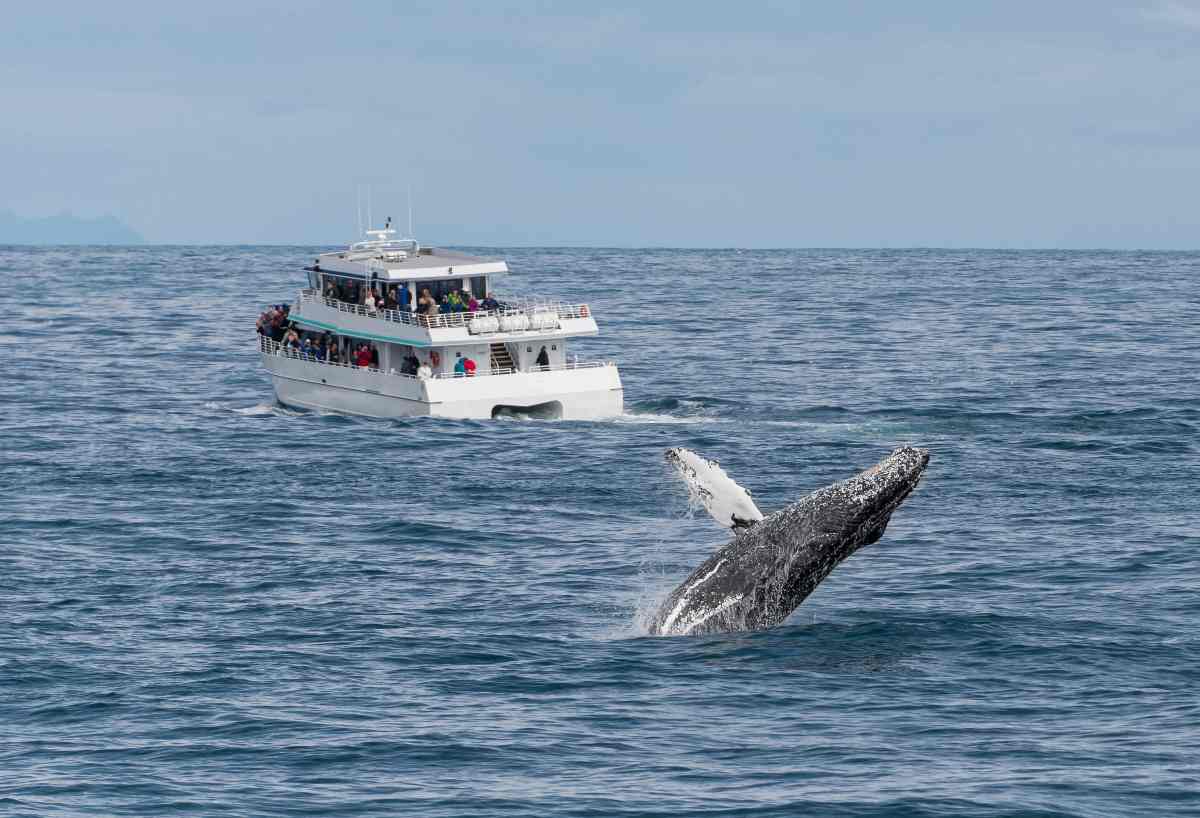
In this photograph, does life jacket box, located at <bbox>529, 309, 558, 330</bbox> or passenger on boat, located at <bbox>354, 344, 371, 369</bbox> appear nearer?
life jacket box, located at <bbox>529, 309, 558, 330</bbox>

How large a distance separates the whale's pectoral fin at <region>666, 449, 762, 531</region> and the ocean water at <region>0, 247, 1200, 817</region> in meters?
2.58

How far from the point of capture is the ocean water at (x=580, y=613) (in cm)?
2333

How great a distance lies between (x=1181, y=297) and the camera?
12662cm

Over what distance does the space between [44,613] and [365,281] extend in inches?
1123

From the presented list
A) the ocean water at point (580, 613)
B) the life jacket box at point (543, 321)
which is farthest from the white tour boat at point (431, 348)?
the ocean water at point (580, 613)

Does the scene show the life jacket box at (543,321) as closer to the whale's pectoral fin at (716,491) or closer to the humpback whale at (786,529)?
the humpback whale at (786,529)

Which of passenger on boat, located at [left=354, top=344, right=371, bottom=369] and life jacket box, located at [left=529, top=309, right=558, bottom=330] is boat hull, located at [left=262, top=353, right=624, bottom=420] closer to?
passenger on boat, located at [left=354, top=344, right=371, bottom=369]

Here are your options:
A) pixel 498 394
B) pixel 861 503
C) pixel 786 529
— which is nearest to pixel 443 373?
pixel 498 394

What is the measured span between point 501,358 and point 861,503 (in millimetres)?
34180

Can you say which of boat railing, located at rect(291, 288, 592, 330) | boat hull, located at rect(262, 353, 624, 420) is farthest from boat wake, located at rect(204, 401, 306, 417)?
boat railing, located at rect(291, 288, 592, 330)

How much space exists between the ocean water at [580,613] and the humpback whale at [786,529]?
1094 millimetres

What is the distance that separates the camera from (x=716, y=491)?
25500 mm

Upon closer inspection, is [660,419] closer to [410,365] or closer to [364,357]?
[410,365]

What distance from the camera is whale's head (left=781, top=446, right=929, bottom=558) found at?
984 inches
